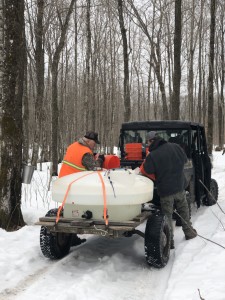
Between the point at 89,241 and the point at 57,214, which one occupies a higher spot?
the point at 57,214

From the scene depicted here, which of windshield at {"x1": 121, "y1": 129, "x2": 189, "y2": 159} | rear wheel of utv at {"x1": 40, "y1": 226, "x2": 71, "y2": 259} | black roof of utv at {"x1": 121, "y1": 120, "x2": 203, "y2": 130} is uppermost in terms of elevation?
black roof of utv at {"x1": 121, "y1": 120, "x2": 203, "y2": 130}

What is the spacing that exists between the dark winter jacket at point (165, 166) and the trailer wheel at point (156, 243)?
0.76 metres

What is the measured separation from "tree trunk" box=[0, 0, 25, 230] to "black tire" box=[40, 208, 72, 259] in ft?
5.24

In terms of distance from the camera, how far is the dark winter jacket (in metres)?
6.11

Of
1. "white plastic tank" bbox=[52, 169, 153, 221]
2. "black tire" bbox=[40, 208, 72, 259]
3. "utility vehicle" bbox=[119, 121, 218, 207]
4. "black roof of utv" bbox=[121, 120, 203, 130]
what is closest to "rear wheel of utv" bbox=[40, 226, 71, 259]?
"black tire" bbox=[40, 208, 72, 259]

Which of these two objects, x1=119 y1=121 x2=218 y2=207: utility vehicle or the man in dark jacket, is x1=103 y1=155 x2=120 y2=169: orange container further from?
x1=119 y1=121 x2=218 y2=207: utility vehicle

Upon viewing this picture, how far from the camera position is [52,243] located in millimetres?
5484

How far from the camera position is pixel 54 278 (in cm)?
484

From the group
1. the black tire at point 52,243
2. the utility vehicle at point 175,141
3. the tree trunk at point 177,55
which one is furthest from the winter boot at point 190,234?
the tree trunk at point 177,55

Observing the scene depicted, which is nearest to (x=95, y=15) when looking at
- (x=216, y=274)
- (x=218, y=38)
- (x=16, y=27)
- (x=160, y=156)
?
(x=218, y=38)

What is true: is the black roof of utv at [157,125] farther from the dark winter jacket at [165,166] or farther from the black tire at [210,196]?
the black tire at [210,196]

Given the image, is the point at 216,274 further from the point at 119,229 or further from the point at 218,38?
the point at 218,38

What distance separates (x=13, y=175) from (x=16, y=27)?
109 inches

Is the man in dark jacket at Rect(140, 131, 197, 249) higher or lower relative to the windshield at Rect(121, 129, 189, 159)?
lower
